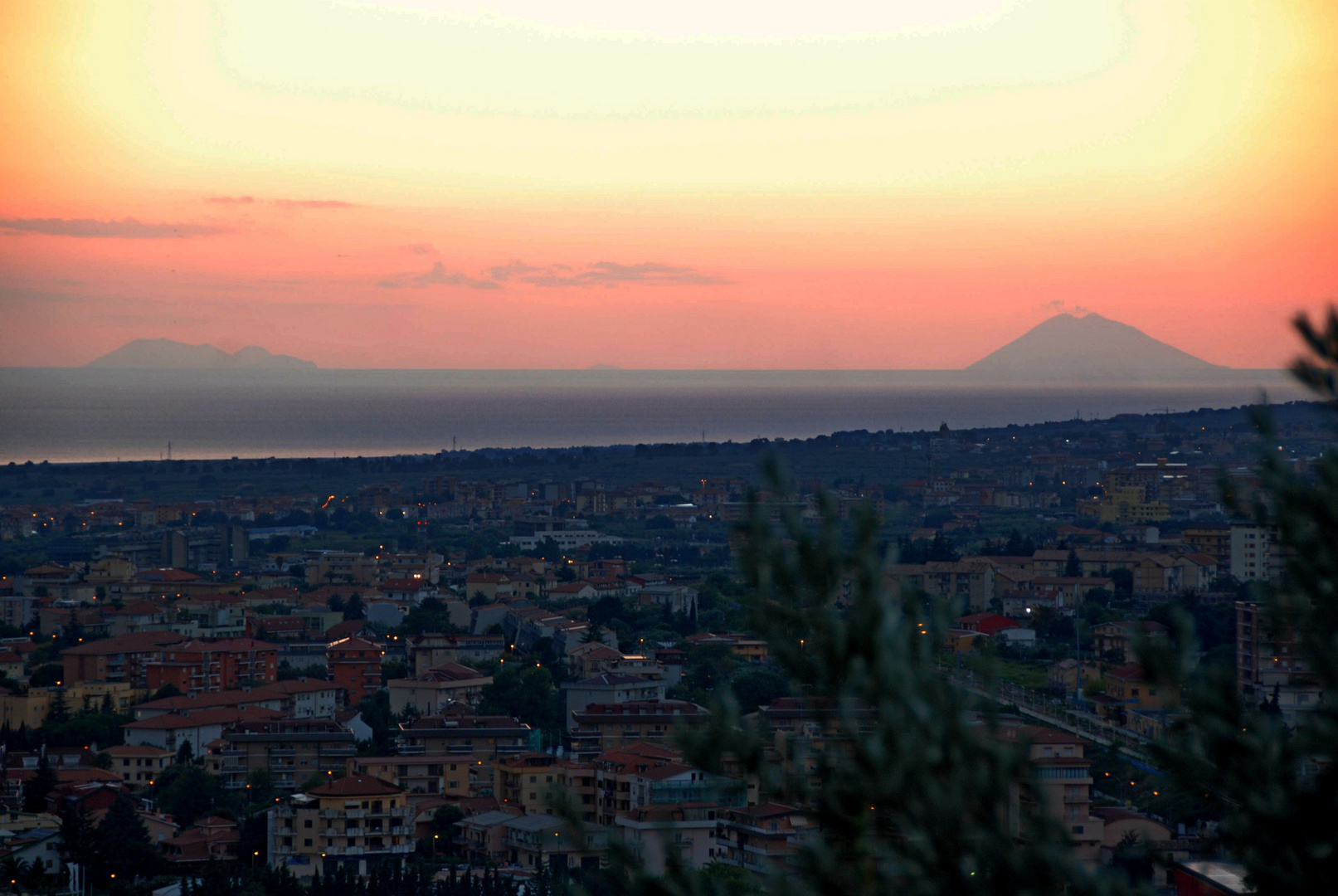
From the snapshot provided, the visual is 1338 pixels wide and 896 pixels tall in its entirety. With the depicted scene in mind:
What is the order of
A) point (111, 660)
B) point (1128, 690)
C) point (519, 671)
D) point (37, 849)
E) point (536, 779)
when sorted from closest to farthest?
point (37, 849), point (536, 779), point (1128, 690), point (519, 671), point (111, 660)

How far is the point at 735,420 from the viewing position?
81.0 m

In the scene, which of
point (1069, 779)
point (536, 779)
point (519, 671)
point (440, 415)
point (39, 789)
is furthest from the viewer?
point (440, 415)

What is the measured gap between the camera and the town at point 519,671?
24.0 feet

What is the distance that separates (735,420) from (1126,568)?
60358 millimetres

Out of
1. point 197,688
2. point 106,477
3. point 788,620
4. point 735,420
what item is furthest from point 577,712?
point 735,420

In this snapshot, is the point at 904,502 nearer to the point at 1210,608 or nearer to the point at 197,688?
the point at 1210,608

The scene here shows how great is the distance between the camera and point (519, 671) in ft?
46.2

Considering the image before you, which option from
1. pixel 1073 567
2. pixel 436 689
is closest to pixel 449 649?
pixel 436 689

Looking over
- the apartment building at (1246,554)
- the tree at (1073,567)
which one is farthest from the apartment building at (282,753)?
the tree at (1073,567)

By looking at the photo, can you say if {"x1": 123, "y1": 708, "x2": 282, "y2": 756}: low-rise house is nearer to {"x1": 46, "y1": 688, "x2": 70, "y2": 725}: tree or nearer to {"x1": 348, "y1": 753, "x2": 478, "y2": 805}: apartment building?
{"x1": 46, "y1": 688, "x2": 70, "y2": 725}: tree

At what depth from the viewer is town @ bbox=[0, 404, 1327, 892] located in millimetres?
7320

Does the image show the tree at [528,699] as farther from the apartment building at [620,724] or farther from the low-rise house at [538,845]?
the low-rise house at [538,845]

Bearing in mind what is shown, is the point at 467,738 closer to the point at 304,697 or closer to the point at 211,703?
the point at 211,703

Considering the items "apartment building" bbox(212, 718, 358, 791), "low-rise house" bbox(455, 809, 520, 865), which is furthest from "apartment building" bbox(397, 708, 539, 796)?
"low-rise house" bbox(455, 809, 520, 865)
